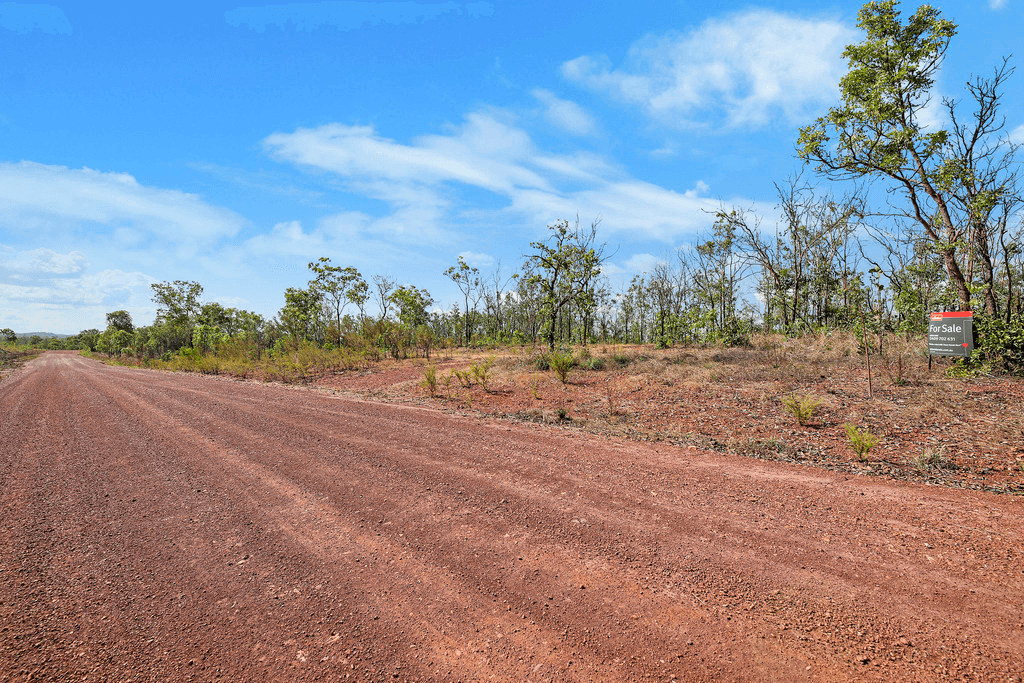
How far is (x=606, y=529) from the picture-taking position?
3.47 m

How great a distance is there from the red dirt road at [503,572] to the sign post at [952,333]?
6668 millimetres

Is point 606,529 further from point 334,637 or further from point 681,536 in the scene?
point 334,637

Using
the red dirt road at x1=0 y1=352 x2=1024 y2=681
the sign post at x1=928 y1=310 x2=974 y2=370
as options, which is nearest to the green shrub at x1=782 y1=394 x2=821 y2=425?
the red dirt road at x1=0 y1=352 x2=1024 y2=681

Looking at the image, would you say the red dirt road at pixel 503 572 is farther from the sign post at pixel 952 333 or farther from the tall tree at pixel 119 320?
the tall tree at pixel 119 320

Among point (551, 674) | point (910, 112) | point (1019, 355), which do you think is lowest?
point (551, 674)

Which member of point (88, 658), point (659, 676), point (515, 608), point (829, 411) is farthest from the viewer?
point (829, 411)

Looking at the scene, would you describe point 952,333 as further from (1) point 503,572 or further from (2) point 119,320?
(2) point 119,320

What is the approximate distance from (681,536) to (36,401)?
55.8ft

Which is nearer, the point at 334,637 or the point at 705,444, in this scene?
the point at 334,637

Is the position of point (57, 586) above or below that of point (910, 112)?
below

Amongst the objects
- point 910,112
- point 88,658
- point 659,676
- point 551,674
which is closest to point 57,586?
point 88,658

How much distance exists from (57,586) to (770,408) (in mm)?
9259

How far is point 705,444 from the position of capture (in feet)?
20.1

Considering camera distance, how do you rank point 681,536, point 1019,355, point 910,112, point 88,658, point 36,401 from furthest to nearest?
1. point 36,401
2. point 910,112
3. point 1019,355
4. point 681,536
5. point 88,658
